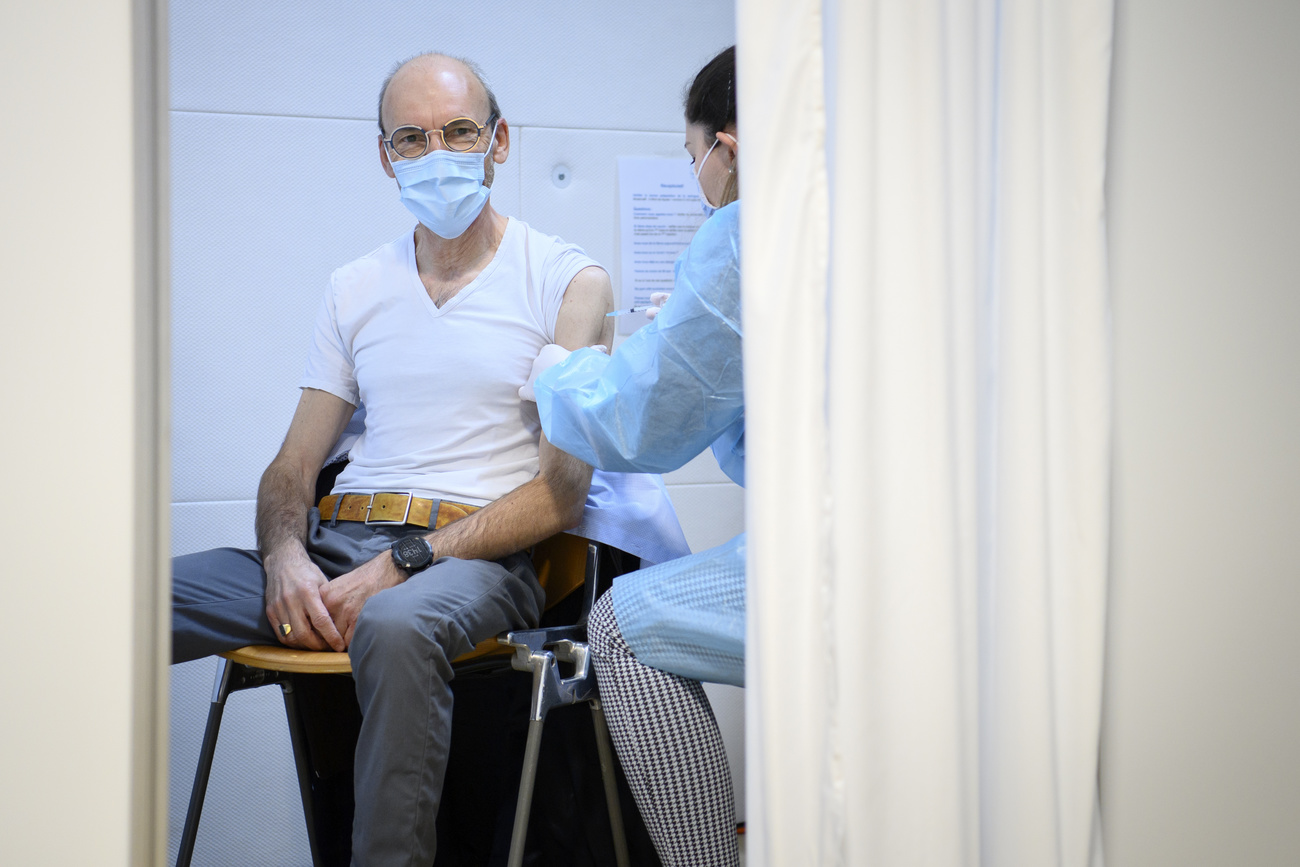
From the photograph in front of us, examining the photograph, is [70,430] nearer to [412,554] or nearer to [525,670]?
[412,554]

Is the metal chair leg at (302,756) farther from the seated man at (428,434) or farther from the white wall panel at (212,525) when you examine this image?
the white wall panel at (212,525)

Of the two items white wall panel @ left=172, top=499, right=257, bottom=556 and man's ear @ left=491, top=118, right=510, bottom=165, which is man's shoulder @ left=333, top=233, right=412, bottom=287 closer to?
man's ear @ left=491, top=118, right=510, bottom=165

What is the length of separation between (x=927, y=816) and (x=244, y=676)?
3.90 feet

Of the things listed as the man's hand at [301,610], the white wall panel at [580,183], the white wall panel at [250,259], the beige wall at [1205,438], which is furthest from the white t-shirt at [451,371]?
the beige wall at [1205,438]

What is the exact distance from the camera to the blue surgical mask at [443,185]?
5.23ft

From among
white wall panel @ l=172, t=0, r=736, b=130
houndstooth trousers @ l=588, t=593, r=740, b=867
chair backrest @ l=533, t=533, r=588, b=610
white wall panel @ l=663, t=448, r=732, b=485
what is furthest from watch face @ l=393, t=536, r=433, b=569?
white wall panel @ l=172, t=0, r=736, b=130

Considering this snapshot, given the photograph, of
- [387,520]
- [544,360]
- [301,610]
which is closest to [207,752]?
[301,610]

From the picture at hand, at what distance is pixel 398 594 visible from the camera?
50.6 inches

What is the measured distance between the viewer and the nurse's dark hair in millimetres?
1317

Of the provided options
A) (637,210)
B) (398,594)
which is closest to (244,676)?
(398,594)

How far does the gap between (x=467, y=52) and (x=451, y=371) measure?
2.92ft

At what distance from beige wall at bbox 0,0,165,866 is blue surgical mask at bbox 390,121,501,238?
93 cm

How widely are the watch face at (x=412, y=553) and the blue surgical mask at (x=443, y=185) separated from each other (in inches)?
23.0

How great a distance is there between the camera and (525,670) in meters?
1.45
